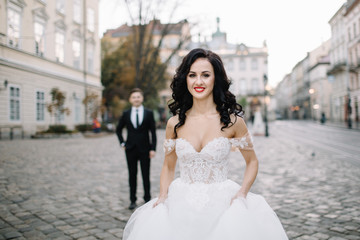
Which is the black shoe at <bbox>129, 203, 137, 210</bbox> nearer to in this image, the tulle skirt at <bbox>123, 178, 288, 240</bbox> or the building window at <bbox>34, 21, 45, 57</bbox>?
the building window at <bbox>34, 21, 45, 57</bbox>

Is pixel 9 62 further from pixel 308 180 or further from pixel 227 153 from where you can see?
pixel 308 180

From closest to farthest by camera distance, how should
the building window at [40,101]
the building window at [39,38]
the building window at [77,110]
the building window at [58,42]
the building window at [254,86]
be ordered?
the building window at [39,38] < the building window at [58,42] < the building window at [40,101] < the building window at [77,110] < the building window at [254,86]

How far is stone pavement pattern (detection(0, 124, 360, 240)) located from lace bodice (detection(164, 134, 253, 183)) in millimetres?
2137

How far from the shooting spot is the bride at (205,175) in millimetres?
1896

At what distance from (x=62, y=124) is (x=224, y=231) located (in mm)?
21004

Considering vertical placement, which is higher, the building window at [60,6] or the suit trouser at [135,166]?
the building window at [60,6]

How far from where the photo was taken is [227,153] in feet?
7.09

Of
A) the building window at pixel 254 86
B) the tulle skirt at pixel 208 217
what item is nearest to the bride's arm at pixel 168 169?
the tulle skirt at pixel 208 217

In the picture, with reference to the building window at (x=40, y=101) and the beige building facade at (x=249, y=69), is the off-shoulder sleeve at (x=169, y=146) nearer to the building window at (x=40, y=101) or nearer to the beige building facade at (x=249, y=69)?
the building window at (x=40, y=101)

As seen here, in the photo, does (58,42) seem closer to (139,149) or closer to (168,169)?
(139,149)

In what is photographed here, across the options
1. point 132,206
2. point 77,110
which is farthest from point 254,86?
point 132,206

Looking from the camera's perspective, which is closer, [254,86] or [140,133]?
[140,133]

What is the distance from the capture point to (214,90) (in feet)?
7.43

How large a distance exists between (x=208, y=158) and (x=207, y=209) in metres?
0.35
